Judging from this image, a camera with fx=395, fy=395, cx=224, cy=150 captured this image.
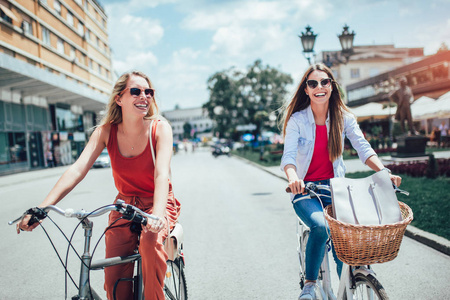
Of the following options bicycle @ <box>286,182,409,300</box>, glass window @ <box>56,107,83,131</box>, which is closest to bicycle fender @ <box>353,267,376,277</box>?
bicycle @ <box>286,182,409,300</box>

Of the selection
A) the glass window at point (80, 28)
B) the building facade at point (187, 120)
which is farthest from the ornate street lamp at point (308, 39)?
the building facade at point (187, 120)

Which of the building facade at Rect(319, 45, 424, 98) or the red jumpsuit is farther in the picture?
the building facade at Rect(319, 45, 424, 98)

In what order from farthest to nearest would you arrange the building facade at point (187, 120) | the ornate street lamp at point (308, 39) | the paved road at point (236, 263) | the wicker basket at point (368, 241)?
1. the building facade at point (187, 120)
2. the ornate street lamp at point (308, 39)
3. the paved road at point (236, 263)
4. the wicker basket at point (368, 241)

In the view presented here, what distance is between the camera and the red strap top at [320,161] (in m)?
3.03

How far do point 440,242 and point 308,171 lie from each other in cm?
284

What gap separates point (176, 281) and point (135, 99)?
133cm

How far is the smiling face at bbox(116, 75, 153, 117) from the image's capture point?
2.57 metres

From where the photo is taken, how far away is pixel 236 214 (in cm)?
797

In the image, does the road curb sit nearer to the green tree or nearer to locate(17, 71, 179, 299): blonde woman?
locate(17, 71, 179, 299): blonde woman

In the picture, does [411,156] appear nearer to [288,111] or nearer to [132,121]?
[288,111]

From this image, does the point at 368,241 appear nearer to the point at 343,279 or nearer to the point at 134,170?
the point at 343,279

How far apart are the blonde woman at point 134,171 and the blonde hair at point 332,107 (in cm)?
118

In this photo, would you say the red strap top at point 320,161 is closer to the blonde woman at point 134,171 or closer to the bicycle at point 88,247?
the blonde woman at point 134,171

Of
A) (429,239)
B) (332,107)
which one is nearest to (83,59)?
(429,239)
